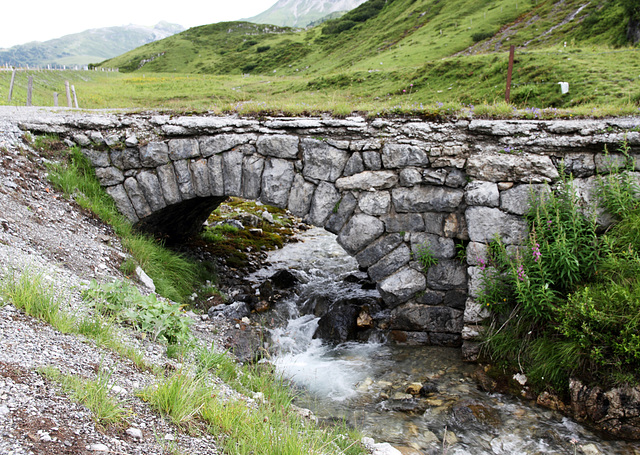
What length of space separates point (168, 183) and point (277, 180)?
7.46 feet

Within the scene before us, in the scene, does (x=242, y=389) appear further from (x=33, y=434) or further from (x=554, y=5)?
(x=554, y=5)

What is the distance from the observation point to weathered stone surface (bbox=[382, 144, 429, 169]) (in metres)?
7.01

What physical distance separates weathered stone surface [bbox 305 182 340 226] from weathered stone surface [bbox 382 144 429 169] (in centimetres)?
107

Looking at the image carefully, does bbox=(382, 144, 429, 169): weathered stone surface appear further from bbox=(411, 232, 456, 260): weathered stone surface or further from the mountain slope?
the mountain slope

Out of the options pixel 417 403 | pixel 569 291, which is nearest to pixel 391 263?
pixel 417 403

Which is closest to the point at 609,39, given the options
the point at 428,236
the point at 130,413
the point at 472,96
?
the point at 472,96

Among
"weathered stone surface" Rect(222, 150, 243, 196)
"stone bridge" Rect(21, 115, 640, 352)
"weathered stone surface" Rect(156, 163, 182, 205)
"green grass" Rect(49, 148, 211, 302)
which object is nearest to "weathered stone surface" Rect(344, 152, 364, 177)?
"stone bridge" Rect(21, 115, 640, 352)

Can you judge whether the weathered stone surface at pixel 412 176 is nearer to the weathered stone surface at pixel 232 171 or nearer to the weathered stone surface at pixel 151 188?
the weathered stone surface at pixel 232 171

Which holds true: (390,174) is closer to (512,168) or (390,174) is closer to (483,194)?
(483,194)

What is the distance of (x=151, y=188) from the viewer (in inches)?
331

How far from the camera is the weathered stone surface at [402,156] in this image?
7.01 meters

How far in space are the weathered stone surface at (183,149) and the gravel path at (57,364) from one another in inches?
97.7

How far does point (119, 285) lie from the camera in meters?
5.25

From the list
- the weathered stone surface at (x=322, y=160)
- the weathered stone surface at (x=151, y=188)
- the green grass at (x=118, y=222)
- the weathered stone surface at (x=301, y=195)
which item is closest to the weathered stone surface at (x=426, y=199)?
the weathered stone surface at (x=322, y=160)
